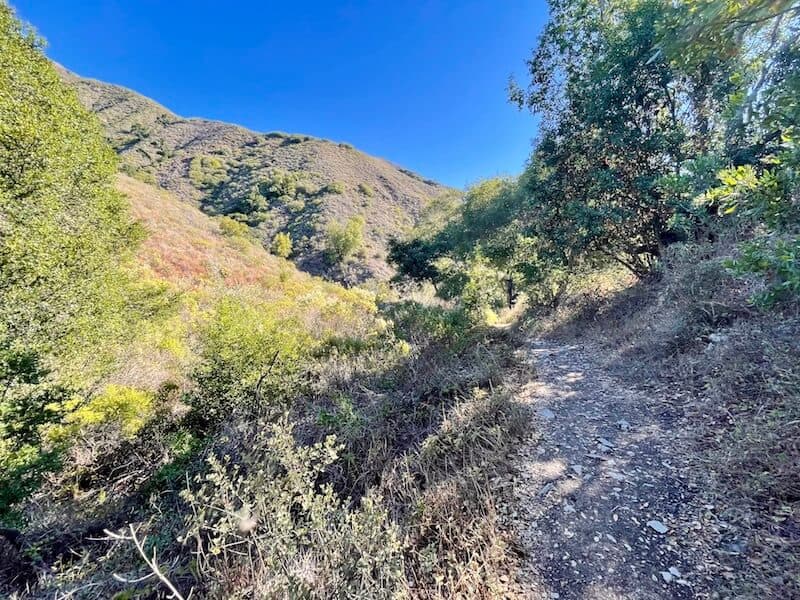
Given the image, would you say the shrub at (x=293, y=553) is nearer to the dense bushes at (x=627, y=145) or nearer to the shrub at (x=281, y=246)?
the dense bushes at (x=627, y=145)

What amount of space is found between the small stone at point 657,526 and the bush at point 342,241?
25.4 metres

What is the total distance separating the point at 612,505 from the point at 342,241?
25.4 meters

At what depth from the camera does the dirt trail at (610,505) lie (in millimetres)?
2033

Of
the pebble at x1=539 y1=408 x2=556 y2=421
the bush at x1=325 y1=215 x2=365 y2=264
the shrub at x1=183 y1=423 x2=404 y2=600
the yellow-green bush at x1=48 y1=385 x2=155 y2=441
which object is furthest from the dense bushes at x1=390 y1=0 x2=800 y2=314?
the bush at x1=325 y1=215 x2=365 y2=264

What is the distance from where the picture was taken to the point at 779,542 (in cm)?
190

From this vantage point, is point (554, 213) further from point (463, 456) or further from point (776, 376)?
point (463, 456)

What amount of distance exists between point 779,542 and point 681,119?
695 centimetres

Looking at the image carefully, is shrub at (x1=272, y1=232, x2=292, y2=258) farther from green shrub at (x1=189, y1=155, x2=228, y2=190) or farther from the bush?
green shrub at (x1=189, y1=155, x2=228, y2=190)

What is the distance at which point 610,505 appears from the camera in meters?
2.50

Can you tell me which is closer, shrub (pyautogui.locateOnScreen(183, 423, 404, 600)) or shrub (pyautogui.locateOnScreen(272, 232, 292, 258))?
shrub (pyautogui.locateOnScreen(183, 423, 404, 600))

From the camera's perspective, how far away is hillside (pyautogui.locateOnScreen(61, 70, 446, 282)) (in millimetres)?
28000

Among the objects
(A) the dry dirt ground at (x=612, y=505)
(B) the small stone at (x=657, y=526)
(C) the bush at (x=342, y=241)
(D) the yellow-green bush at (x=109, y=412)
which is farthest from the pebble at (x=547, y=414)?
(C) the bush at (x=342, y=241)

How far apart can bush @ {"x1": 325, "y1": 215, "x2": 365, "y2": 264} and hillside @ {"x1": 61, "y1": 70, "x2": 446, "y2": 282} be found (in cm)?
73

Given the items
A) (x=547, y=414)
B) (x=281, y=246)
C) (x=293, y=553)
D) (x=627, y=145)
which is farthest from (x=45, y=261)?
(x=281, y=246)
